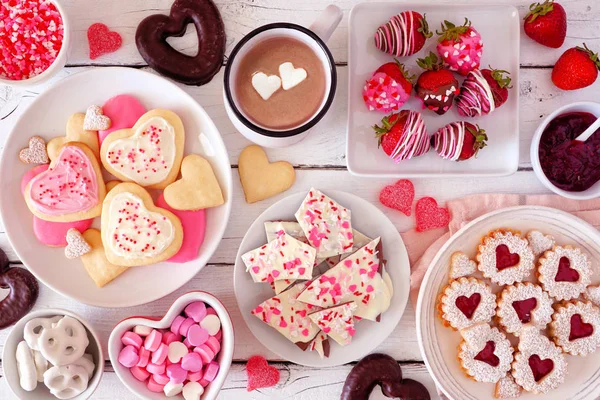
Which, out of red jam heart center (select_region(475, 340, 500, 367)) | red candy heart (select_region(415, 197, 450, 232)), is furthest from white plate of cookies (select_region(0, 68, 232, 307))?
red jam heart center (select_region(475, 340, 500, 367))

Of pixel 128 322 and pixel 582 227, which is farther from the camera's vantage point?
pixel 582 227

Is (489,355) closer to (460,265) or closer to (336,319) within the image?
(460,265)

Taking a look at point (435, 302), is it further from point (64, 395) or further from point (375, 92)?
point (64, 395)

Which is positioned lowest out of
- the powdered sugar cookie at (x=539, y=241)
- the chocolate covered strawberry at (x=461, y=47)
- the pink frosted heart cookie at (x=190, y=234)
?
the powdered sugar cookie at (x=539, y=241)

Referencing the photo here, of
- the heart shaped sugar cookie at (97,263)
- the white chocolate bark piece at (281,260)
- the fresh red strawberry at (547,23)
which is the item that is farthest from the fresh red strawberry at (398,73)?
the heart shaped sugar cookie at (97,263)

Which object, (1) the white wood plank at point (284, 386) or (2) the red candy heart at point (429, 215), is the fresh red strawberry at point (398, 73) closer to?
(2) the red candy heart at point (429, 215)

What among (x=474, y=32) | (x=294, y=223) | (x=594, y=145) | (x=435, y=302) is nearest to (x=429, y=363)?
(x=435, y=302)

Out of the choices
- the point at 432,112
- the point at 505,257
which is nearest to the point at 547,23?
the point at 432,112
